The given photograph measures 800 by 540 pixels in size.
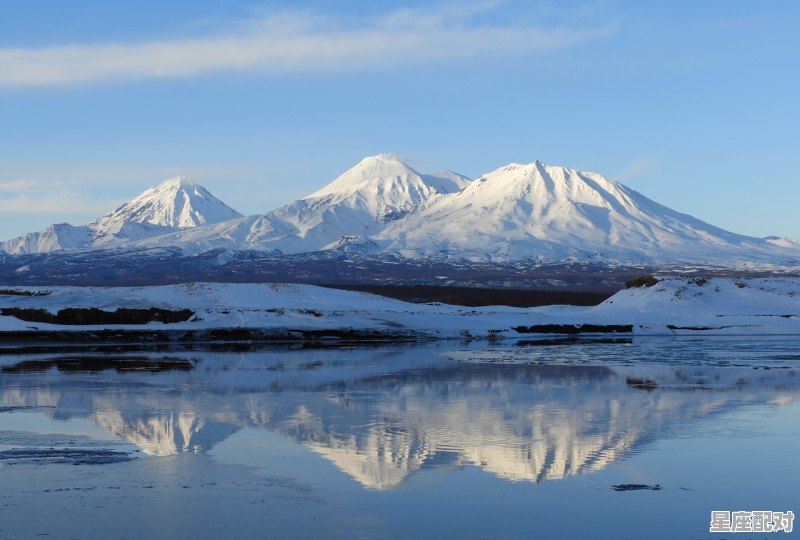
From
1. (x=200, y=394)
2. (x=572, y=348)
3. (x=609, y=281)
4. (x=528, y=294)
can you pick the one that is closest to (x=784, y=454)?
(x=200, y=394)

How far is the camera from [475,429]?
53.8ft

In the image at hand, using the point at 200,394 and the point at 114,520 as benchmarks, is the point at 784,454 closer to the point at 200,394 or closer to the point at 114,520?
the point at 114,520

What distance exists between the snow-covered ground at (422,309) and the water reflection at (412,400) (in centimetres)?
1198

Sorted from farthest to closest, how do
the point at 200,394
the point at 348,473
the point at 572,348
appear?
1. the point at 572,348
2. the point at 200,394
3. the point at 348,473

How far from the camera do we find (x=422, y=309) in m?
55.9

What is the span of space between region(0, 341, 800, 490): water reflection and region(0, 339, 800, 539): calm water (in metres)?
0.07

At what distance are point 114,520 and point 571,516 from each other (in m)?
4.56
